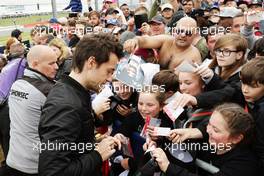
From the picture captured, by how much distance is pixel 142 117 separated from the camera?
2578mm

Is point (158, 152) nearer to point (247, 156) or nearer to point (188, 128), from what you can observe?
point (188, 128)

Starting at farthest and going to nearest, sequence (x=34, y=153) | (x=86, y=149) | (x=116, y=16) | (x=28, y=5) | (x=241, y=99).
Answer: (x=28, y=5)
(x=116, y=16)
(x=34, y=153)
(x=241, y=99)
(x=86, y=149)

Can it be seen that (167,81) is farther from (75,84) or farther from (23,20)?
(23,20)

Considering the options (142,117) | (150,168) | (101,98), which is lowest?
(150,168)

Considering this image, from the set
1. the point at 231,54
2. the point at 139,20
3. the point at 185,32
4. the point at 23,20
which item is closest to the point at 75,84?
the point at 231,54

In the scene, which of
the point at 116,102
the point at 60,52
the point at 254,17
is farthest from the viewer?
the point at 60,52

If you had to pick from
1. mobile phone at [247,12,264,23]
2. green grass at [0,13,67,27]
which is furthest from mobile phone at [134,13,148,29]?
green grass at [0,13,67,27]

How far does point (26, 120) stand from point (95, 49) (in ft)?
3.68

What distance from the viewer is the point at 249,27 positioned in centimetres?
396

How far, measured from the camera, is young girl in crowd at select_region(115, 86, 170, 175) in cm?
244

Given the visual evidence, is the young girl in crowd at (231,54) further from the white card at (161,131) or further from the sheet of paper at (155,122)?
the white card at (161,131)

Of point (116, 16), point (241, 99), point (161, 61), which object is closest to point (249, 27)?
point (161, 61)

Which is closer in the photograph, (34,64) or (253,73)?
(253,73)

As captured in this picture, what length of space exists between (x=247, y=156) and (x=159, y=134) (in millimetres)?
532
